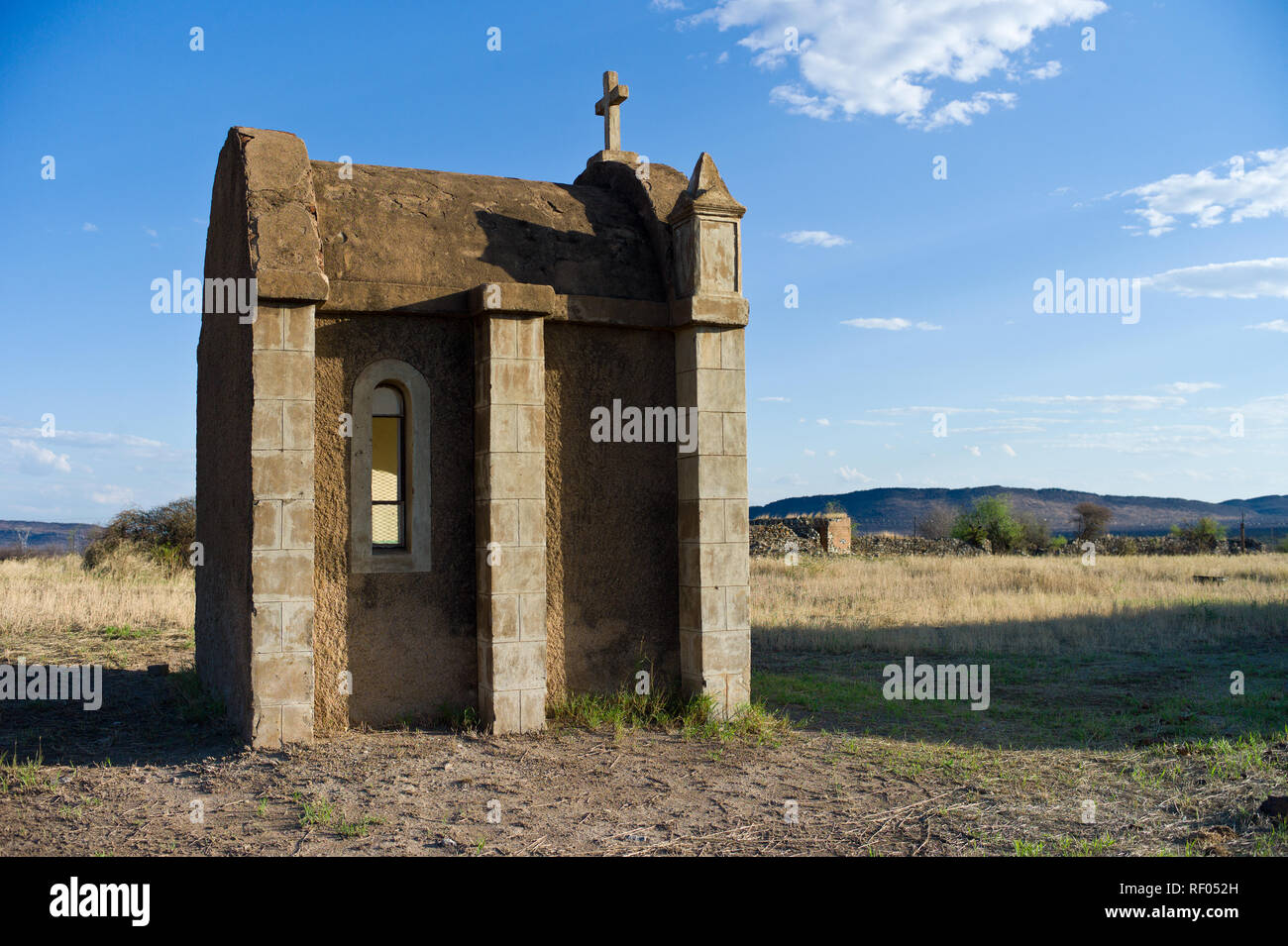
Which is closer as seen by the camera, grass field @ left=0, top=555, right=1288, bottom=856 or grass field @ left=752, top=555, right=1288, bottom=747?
grass field @ left=0, top=555, right=1288, bottom=856

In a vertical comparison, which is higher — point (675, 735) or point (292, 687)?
point (292, 687)

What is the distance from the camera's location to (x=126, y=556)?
2467cm

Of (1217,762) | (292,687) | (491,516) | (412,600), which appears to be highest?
(491,516)

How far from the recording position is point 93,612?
1719 cm

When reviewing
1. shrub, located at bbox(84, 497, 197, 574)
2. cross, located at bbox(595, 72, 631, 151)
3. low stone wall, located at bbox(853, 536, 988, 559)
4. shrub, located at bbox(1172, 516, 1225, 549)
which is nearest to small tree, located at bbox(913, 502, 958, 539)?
shrub, located at bbox(1172, 516, 1225, 549)

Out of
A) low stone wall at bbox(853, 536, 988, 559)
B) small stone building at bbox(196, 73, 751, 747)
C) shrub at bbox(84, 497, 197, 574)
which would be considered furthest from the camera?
low stone wall at bbox(853, 536, 988, 559)

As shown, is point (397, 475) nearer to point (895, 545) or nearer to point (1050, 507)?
point (895, 545)

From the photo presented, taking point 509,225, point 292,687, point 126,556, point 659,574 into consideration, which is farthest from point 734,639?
point 126,556

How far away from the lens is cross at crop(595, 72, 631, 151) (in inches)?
436

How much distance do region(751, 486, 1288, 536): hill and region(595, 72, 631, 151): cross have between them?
336ft

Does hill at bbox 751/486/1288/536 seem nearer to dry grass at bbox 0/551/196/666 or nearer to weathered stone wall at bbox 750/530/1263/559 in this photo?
weathered stone wall at bbox 750/530/1263/559

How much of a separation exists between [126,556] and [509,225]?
19532mm

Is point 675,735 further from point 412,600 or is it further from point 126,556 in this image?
point 126,556
